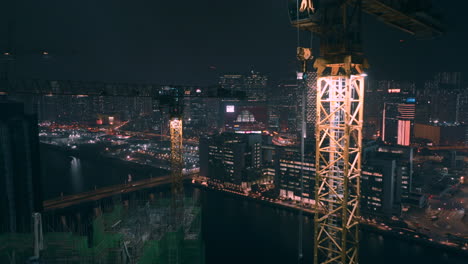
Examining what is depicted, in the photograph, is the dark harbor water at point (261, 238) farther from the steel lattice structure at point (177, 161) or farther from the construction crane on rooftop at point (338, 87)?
the construction crane on rooftop at point (338, 87)

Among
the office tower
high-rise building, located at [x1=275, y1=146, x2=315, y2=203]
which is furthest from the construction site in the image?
the office tower

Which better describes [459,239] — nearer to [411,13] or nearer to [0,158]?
[411,13]

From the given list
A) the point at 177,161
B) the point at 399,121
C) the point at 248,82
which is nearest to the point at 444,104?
the point at 399,121

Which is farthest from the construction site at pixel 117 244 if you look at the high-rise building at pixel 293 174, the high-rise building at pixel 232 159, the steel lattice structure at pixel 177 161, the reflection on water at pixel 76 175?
the reflection on water at pixel 76 175

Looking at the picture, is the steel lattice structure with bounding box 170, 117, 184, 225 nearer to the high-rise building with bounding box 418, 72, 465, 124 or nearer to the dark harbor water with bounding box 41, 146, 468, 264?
the dark harbor water with bounding box 41, 146, 468, 264

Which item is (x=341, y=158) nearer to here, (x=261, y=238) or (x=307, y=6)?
(x=307, y=6)
